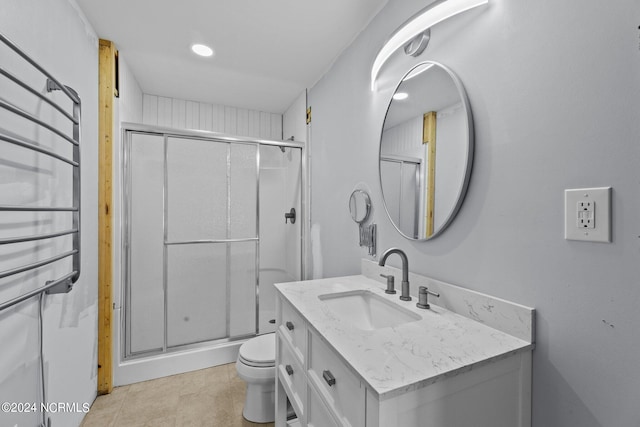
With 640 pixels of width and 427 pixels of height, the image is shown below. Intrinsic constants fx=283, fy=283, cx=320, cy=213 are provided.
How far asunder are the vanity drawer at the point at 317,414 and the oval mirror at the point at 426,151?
749 mm

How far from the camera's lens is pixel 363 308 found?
1401 mm

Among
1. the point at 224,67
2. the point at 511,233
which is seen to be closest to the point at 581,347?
the point at 511,233

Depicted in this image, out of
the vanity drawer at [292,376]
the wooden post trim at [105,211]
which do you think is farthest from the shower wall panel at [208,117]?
the vanity drawer at [292,376]

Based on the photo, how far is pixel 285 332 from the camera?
4.31 ft

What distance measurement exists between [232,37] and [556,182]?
77.8 inches

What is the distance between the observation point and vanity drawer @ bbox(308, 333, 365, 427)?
2.35 feet

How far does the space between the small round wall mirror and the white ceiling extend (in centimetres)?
105

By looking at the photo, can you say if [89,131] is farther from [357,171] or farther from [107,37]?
[357,171]

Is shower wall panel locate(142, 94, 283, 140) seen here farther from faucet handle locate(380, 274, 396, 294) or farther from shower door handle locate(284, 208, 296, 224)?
faucet handle locate(380, 274, 396, 294)

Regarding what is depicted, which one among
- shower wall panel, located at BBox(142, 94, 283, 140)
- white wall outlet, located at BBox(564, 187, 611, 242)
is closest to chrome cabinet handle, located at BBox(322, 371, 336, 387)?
white wall outlet, located at BBox(564, 187, 611, 242)

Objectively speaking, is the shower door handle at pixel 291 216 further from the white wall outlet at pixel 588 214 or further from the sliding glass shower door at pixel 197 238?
the white wall outlet at pixel 588 214

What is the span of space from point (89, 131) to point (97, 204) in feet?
1.47

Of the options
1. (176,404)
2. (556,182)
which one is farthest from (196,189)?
(556,182)

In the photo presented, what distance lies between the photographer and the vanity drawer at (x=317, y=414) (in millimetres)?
869
